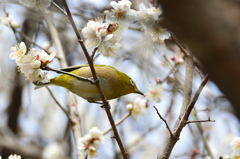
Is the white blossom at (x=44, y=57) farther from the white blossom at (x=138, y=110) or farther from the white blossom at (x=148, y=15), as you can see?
the white blossom at (x=138, y=110)

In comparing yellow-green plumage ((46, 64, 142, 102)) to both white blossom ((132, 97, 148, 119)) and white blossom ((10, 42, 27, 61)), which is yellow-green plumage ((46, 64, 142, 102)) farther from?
white blossom ((10, 42, 27, 61))

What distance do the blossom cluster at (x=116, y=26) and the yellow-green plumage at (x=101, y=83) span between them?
79 centimetres

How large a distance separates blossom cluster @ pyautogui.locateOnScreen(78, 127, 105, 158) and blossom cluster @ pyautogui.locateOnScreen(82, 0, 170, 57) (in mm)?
805

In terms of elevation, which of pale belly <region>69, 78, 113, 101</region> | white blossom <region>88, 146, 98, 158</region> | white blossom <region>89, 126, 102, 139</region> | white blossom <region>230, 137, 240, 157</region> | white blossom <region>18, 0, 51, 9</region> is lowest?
white blossom <region>230, 137, 240, 157</region>

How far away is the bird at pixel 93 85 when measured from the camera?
3219mm

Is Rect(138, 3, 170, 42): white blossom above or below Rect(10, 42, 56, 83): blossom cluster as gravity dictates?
above

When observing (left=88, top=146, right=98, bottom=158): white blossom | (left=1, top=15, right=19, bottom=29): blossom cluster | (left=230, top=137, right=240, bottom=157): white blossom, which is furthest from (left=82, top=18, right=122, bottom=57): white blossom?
(left=1, top=15, right=19, bottom=29): blossom cluster

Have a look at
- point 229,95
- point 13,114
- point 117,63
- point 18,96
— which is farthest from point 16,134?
point 229,95

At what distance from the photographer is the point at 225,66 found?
81 centimetres

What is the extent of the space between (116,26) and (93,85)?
93cm

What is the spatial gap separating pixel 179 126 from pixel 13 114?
5564mm

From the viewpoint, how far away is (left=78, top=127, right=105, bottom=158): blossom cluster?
9.15ft

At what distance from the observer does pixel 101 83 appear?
3.35 metres

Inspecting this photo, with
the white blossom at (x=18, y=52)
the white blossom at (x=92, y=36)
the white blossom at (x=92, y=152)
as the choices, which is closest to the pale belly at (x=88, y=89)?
the white blossom at (x=92, y=152)
